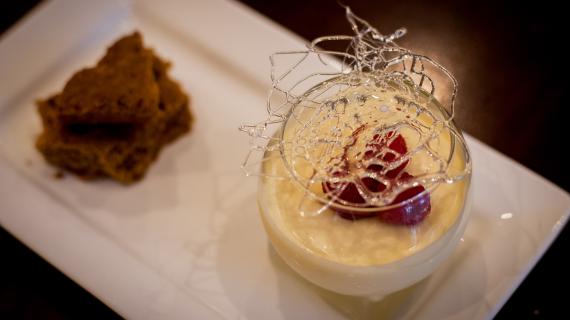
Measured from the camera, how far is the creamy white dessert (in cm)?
117

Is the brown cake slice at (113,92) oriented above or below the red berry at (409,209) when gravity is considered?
above

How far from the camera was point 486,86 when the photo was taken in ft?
5.69

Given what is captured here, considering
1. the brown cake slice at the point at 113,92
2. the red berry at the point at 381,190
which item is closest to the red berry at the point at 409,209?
the red berry at the point at 381,190

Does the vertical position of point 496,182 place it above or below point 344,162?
below

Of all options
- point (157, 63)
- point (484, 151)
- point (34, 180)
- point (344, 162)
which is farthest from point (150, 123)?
point (484, 151)

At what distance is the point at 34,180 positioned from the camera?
1.62m

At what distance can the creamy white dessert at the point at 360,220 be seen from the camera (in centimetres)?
117

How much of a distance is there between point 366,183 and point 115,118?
0.71 meters

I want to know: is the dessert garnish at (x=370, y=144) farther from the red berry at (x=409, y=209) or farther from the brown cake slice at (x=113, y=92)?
the brown cake slice at (x=113, y=92)

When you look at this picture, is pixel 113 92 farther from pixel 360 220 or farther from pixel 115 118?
pixel 360 220

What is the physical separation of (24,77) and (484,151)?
3.89 ft

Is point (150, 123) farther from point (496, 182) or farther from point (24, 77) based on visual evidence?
point (496, 182)

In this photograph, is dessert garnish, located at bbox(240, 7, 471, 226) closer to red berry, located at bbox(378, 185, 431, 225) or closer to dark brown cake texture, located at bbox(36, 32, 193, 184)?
red berry, located at bbox(378, 185, 431, 225)

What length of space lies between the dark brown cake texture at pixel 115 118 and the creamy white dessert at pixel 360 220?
17.1 inches
